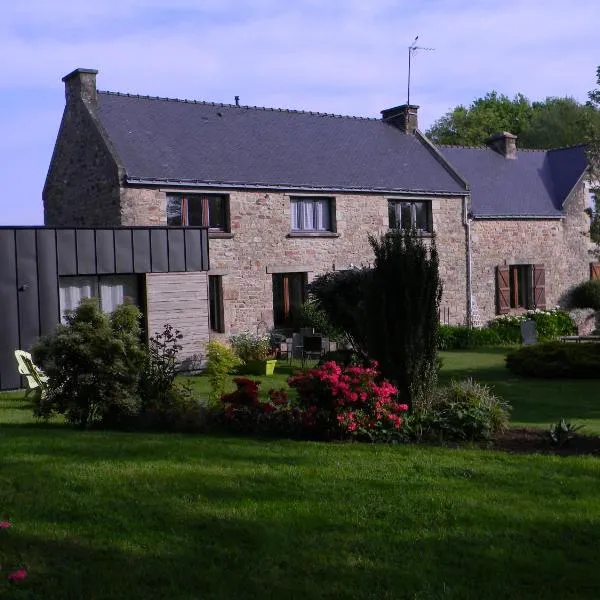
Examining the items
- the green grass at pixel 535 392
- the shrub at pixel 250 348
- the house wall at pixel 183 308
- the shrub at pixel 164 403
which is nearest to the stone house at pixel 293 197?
the shrub at pixel 250 348

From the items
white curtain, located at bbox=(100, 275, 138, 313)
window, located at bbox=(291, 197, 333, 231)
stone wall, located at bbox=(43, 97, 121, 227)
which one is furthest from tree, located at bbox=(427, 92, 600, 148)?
white curtain, located at bbox=(100, 275, 138, 313)

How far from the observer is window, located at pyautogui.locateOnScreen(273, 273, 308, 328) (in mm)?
23797

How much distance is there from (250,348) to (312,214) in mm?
6419

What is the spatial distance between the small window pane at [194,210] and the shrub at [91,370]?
12.2 m

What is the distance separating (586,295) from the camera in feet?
102

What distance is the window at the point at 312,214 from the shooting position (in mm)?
24156

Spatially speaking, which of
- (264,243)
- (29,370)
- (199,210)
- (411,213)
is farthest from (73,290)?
(411,213)

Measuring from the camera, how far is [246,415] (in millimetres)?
9547

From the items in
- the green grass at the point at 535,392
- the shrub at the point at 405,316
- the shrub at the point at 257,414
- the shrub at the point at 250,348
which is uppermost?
the shrub at the point at 405,316

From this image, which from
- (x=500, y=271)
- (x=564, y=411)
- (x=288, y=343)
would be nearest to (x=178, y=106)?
(x=288, y=343)

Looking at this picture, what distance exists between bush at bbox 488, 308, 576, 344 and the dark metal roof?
4933mm

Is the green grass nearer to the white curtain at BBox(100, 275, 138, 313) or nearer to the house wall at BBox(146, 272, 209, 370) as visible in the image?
the house wall at BBox(146, 272, 209, 370)

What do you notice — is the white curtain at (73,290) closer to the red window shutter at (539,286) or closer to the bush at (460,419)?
the bush at (460,419)

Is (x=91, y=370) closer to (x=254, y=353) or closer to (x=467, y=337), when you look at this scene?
(x=254, y=353)
